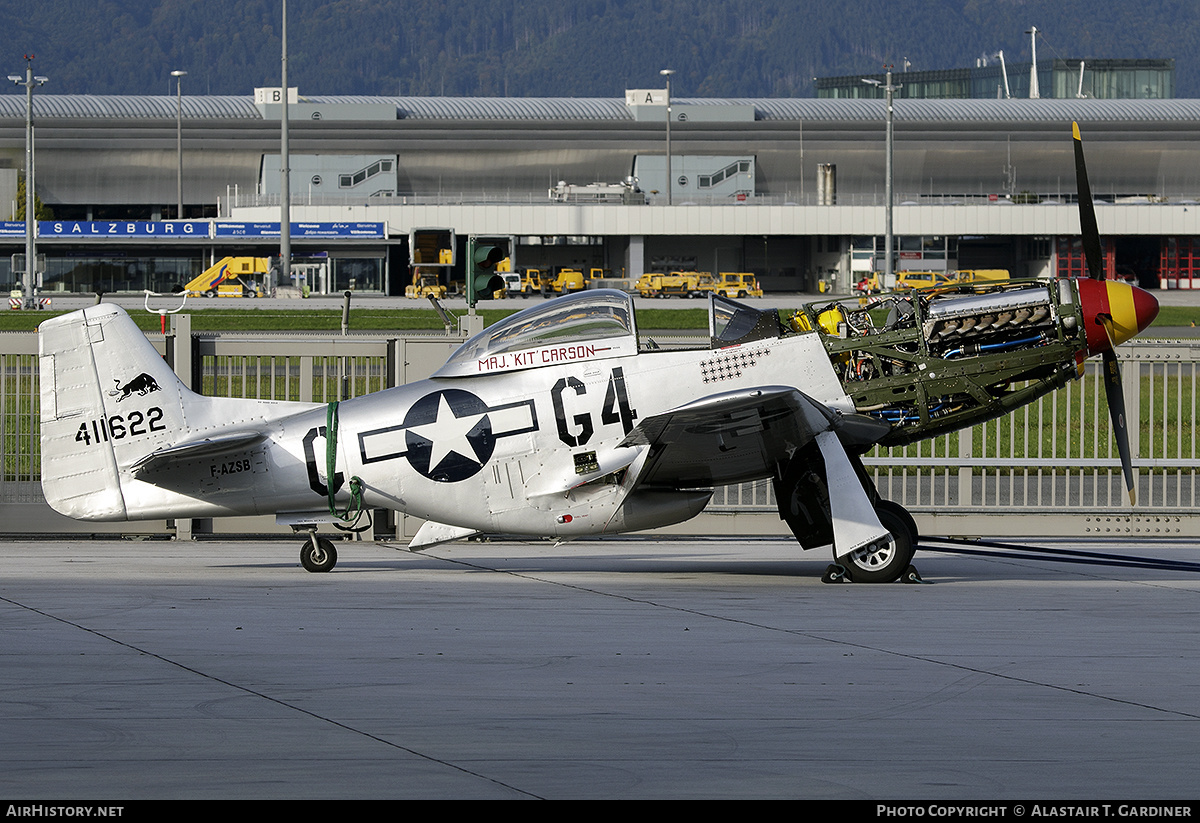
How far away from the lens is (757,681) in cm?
779

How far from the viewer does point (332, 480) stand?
38.9 ft

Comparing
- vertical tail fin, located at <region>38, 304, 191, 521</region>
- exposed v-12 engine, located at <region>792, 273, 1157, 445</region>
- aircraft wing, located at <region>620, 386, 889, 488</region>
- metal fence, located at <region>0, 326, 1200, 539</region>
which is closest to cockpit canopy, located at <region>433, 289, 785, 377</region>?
exposed v-12 engine, located at <region>792, 273, 1157, 445</region>

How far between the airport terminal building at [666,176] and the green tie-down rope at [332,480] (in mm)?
71024

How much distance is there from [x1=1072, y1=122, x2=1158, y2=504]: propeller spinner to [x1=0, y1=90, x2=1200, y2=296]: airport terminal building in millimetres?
71768

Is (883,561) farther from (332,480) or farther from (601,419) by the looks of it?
(332,480)

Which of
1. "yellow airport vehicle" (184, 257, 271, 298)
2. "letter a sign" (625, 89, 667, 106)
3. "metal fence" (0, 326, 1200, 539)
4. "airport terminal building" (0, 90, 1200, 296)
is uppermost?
"letter a sign" (625, 89, 667, 106)

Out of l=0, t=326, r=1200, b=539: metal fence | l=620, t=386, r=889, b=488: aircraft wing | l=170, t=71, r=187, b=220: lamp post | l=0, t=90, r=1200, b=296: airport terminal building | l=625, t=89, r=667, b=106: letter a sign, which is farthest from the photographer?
l=625, t=89, r=667, b=106: letter a sign

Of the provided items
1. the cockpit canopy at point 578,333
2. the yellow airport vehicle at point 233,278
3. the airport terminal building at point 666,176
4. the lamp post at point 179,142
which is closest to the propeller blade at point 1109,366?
the cockpit canopy at point 578,333

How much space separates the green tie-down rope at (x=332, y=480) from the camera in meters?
11.8

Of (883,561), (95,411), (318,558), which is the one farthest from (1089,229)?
(95,411)

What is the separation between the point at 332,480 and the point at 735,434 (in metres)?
3.39

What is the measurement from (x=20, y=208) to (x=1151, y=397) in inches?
3538

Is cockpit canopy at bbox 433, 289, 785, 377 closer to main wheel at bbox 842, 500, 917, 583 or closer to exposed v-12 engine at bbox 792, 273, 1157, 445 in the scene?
exposed v-12 engine at bbox 792, 273, 1157, 445

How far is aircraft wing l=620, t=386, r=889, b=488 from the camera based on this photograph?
10.8 meters
